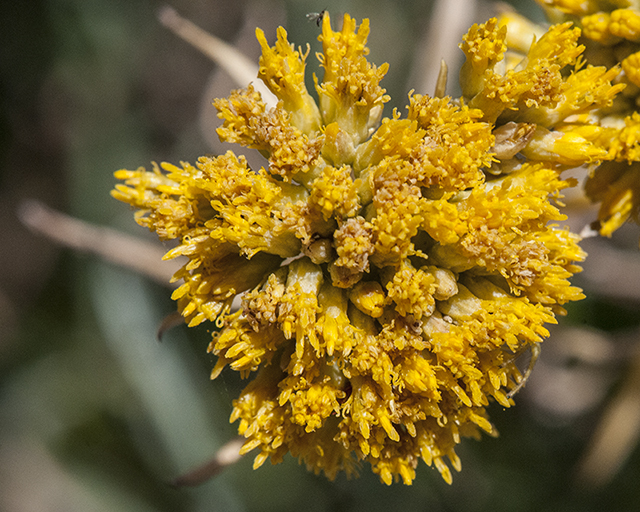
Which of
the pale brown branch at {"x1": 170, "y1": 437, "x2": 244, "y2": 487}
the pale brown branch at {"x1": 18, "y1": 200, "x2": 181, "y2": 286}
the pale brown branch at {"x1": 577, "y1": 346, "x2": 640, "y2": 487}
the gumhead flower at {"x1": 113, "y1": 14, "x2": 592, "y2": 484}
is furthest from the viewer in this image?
the pale brown branch at {"x1": 577, "y1": 346, "x2": 640, "y2": 487}

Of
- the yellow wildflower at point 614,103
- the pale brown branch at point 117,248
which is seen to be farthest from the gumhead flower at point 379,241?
the pale brown branch at point 117,248

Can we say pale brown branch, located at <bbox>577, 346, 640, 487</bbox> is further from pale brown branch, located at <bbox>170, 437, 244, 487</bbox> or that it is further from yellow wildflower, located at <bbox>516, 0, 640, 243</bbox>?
pale brown branch, located at <bbox>170, 437, 244, 487</bbox>

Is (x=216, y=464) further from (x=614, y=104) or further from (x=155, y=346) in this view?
(x=614, y=104)

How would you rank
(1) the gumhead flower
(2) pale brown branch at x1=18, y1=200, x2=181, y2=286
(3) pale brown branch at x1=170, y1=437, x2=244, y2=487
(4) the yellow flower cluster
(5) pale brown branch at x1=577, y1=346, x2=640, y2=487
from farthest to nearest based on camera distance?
(5) pale brown branch at x1=577, y1=346, x2=640, y2=487 < (2) pale brown branch at x1=18, y1=200, x2=181, y2=286 < (3) pale brown branch at x1=170, y1=437, x2=244, y2=487 < (4) the yellow flower cluster < (1) the gumhead flower

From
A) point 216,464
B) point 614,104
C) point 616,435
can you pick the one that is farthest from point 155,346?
point 616,435

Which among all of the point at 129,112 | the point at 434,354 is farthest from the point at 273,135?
the point at 129,112

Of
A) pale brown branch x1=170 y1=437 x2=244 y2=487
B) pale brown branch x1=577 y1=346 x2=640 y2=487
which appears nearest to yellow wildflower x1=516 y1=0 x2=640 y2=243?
pale brown branch x1=170 y1=437 x2=244 y2=487
